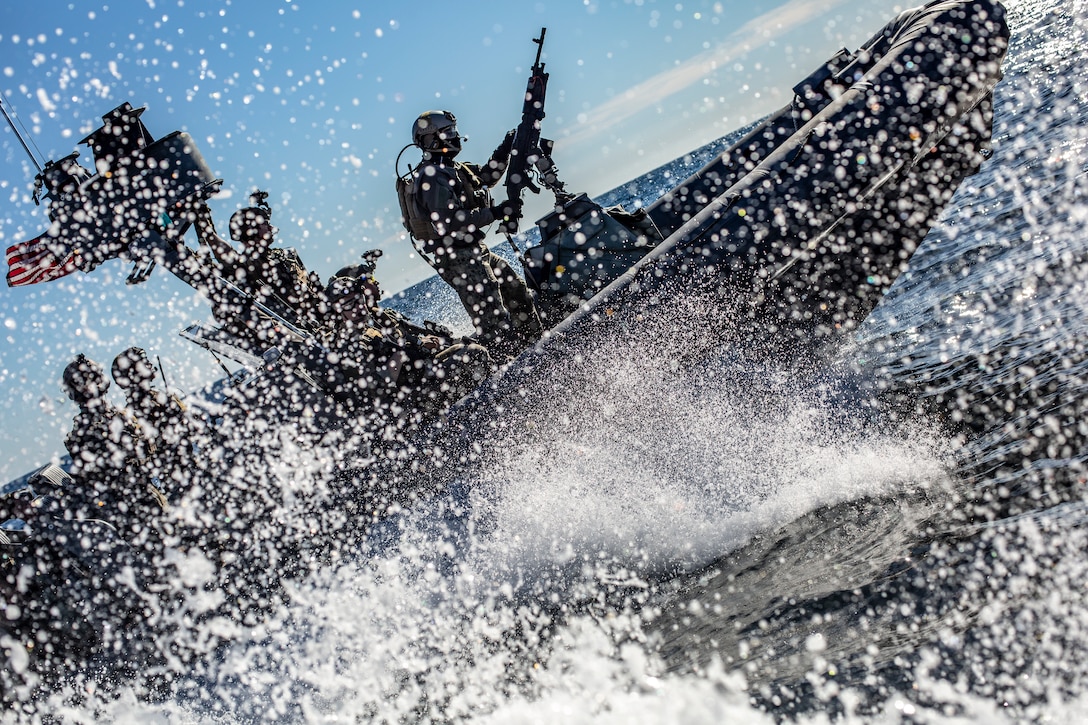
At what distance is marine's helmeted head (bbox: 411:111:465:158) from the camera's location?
18.8ft

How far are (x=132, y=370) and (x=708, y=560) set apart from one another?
507cm

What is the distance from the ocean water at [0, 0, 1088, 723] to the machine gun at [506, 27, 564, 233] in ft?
8.50

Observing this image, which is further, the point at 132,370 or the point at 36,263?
the point at 132,370

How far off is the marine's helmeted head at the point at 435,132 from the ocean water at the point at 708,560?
246 centimetres

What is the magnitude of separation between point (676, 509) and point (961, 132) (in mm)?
2931

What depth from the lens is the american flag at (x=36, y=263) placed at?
227 inches

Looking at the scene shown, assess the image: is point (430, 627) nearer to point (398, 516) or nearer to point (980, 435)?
point (398, 516)

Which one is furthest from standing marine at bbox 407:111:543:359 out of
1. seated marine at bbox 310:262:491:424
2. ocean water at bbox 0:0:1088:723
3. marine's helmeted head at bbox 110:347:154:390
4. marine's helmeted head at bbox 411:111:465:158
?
marine's helmeted head at bbox 110:347:154:390

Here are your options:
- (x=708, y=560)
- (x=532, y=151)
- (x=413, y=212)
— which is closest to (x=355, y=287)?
(x=413, y=212)

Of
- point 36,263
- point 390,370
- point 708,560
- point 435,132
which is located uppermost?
point 36,263

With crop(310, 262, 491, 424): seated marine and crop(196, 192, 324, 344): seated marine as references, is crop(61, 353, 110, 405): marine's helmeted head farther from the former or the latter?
crop(310, 262, 491, 424): seated marine

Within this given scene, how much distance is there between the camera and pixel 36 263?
19.6 ft

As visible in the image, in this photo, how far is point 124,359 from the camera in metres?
6.32

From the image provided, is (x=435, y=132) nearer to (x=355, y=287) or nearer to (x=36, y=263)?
(x=355, y=287)
